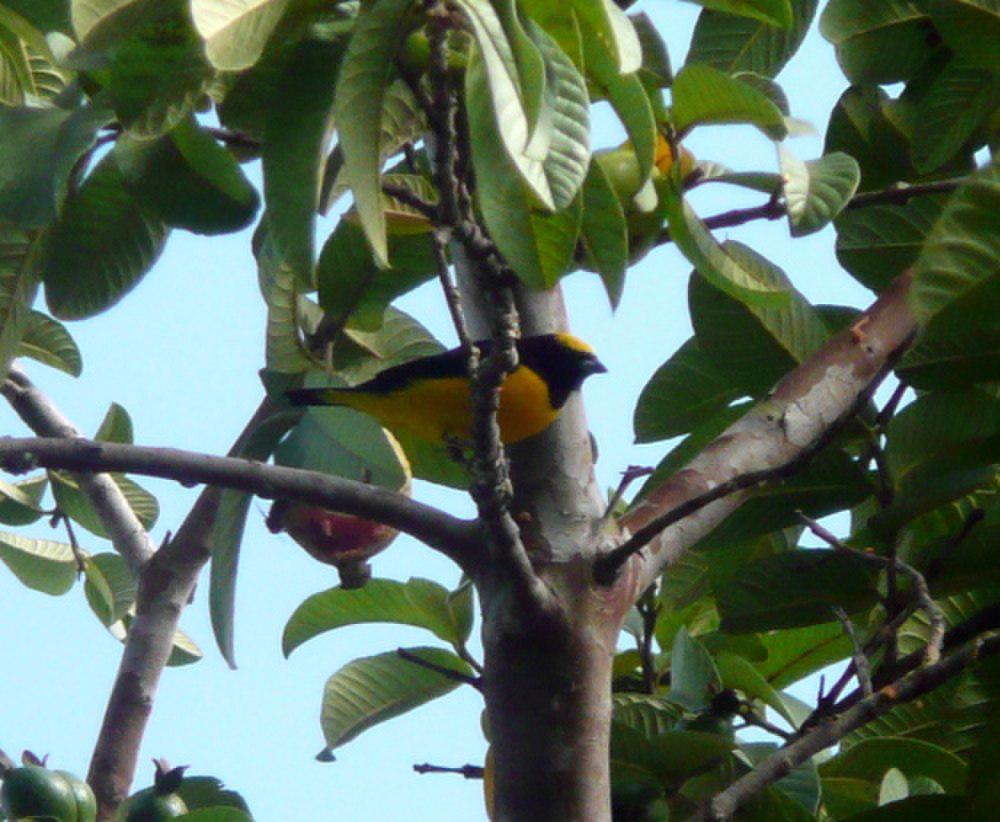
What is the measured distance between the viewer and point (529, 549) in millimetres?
1573

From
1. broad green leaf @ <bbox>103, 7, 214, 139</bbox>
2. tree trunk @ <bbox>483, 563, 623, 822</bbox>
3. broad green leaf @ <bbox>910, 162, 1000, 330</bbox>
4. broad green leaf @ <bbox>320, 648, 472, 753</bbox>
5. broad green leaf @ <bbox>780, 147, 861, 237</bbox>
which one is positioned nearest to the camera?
broad green leaf @ <bbox>910, 162, 1000, 330</bbox>

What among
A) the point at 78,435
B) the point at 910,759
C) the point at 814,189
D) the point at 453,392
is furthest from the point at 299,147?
the point at 453,392

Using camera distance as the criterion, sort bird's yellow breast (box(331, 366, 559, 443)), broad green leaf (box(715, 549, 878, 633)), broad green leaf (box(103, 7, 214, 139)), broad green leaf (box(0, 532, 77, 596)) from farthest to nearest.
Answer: broad green leaf (box(0, 532, 77, 596))
bird's yellow breast (box(331, 366, 559, 443))
broad green leaf (box(715, 549, 878, 633))
broad green leaf (box(103, 7, 214, 139))

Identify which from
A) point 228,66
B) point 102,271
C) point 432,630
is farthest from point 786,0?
point 432,630

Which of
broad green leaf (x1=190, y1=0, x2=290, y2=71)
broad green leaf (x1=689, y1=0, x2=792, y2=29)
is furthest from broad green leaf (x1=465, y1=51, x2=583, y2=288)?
broad green leaf (x1=689, y1=0, x2=792, y2=29)

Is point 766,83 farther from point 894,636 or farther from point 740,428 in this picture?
point 894,636

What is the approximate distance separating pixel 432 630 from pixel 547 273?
2.46ft

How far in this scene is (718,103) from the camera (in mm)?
1605

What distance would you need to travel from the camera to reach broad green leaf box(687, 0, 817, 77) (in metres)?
1.98

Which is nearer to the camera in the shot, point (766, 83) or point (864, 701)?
point (864, 701)

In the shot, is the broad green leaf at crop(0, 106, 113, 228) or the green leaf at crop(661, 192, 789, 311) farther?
the green leaf at crop(661, 192, 789, 311)

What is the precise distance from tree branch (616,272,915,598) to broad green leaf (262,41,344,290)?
49 centimetres

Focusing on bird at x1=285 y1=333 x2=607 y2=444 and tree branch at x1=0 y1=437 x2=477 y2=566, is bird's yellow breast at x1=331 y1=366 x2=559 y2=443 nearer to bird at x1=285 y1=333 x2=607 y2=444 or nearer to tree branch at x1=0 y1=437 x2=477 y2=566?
bird at x1=285 y1=333 x2=607 y2=444

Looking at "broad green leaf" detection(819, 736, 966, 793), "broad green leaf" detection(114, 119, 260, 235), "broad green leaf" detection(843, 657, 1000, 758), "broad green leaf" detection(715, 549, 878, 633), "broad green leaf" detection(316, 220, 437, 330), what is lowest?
"broad green leaf" detection(819, 736, 966, 793)
